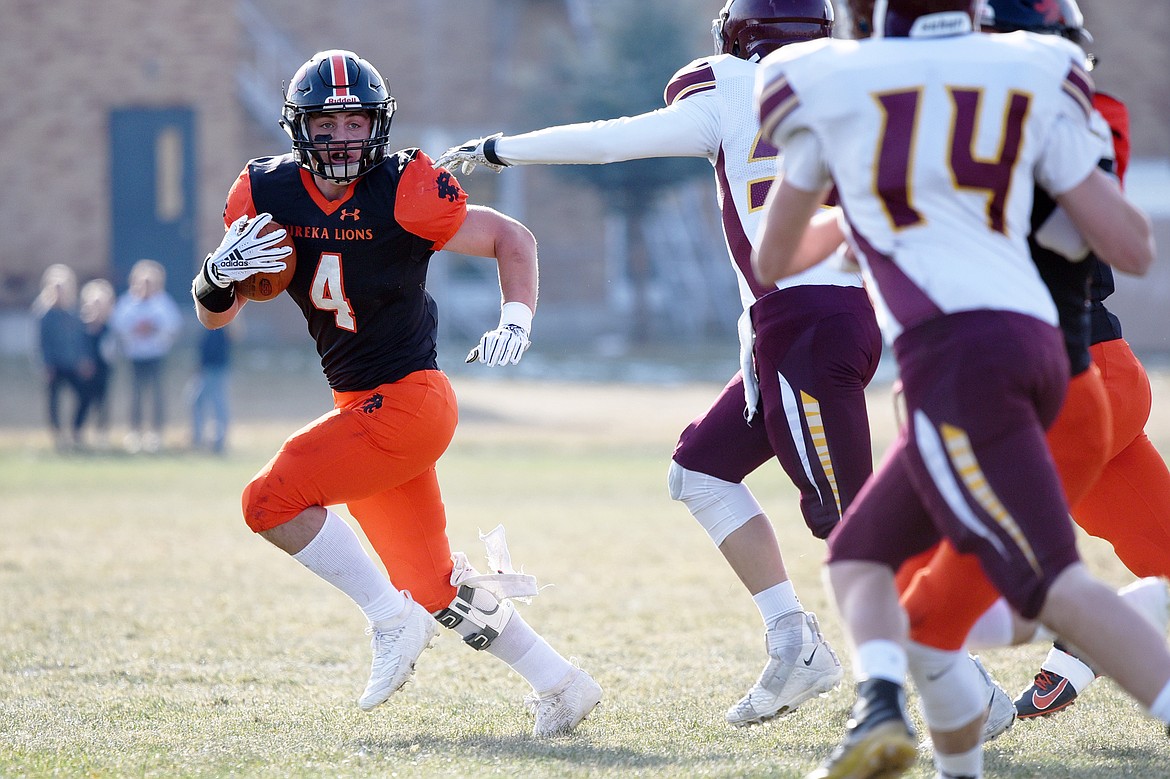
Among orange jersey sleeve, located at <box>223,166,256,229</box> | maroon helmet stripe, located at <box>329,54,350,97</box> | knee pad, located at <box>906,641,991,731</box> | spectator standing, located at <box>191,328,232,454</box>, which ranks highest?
maroon helmet stripe, located at <box>329,54,350,97</box>

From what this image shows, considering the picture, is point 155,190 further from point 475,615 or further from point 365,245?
point 475,615

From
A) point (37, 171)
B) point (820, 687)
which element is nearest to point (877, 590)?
point (820, 687)

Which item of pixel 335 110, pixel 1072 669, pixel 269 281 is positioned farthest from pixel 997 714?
pixel 335 110

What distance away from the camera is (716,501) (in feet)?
14.0

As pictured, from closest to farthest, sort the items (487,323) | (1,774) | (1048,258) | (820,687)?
(1048,258)
(1,774)
(820,687)
(487,323)

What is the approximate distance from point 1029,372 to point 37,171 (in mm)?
24379

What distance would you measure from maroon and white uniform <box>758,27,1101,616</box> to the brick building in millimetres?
22464

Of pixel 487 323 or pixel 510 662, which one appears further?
pixel 487 323

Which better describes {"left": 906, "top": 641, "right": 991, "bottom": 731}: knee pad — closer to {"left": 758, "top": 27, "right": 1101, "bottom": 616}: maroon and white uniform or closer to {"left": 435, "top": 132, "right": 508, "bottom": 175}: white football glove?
{"left": 758, "top": 27, "right": 1101, "bottom": 616}: maroon and white uniform

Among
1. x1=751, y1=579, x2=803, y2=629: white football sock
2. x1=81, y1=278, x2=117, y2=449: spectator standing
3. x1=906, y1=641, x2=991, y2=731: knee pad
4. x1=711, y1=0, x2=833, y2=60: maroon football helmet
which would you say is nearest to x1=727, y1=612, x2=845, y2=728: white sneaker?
x1=751, y1=579, x2=803, y2=629: white football sock

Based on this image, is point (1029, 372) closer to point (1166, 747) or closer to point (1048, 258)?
point (1048, 258)

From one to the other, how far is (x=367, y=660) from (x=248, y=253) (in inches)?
80.7

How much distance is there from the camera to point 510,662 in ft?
14.2

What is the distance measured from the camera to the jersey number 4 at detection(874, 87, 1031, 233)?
8.43ft
